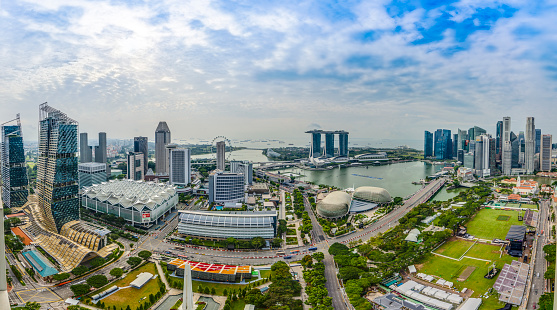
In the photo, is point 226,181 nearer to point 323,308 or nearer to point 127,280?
point 127,280

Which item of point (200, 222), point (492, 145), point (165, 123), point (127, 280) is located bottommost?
point (127, 280)

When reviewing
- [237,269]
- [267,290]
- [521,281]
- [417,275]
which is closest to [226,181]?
[237,269]

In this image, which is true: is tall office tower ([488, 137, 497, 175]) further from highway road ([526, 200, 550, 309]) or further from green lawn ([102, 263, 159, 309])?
green lawn ([102, 263, 159, 309])

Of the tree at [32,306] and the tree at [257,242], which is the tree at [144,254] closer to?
the tree at [32,306]

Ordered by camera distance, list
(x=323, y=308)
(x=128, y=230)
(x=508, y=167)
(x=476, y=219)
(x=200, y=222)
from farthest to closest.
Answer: (x=508, y=167), (x=476, y=219), (x=128, y=230), (x=200, y=222), (x=323, y=308)

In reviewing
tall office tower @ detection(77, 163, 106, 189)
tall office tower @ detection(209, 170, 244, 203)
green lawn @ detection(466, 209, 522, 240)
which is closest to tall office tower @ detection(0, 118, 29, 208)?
tall office tower @ detection(77, 163, 106, 189)

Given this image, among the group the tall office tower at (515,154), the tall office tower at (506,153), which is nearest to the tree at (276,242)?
the tall office tower at (506,153)

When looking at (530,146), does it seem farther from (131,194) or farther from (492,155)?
(131,194)
